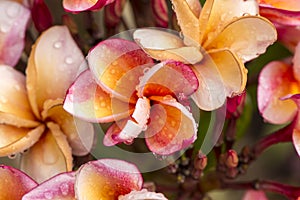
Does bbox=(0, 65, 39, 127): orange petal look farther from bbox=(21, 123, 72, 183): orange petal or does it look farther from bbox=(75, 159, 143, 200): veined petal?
bbox=(75, 159, 143, 200): veined petal

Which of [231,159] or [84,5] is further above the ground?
[84,5]

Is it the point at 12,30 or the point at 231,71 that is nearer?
the point at 231,71

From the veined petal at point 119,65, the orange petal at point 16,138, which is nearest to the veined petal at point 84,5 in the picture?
the veined petal at point 119,65

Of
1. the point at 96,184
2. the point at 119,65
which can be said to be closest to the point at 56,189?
the point at 96,184

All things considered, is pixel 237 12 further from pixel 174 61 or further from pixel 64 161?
pixel 64 161

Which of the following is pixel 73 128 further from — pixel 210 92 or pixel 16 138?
pixel 210 92

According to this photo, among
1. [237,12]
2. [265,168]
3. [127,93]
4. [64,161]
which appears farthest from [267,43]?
[265,168]
